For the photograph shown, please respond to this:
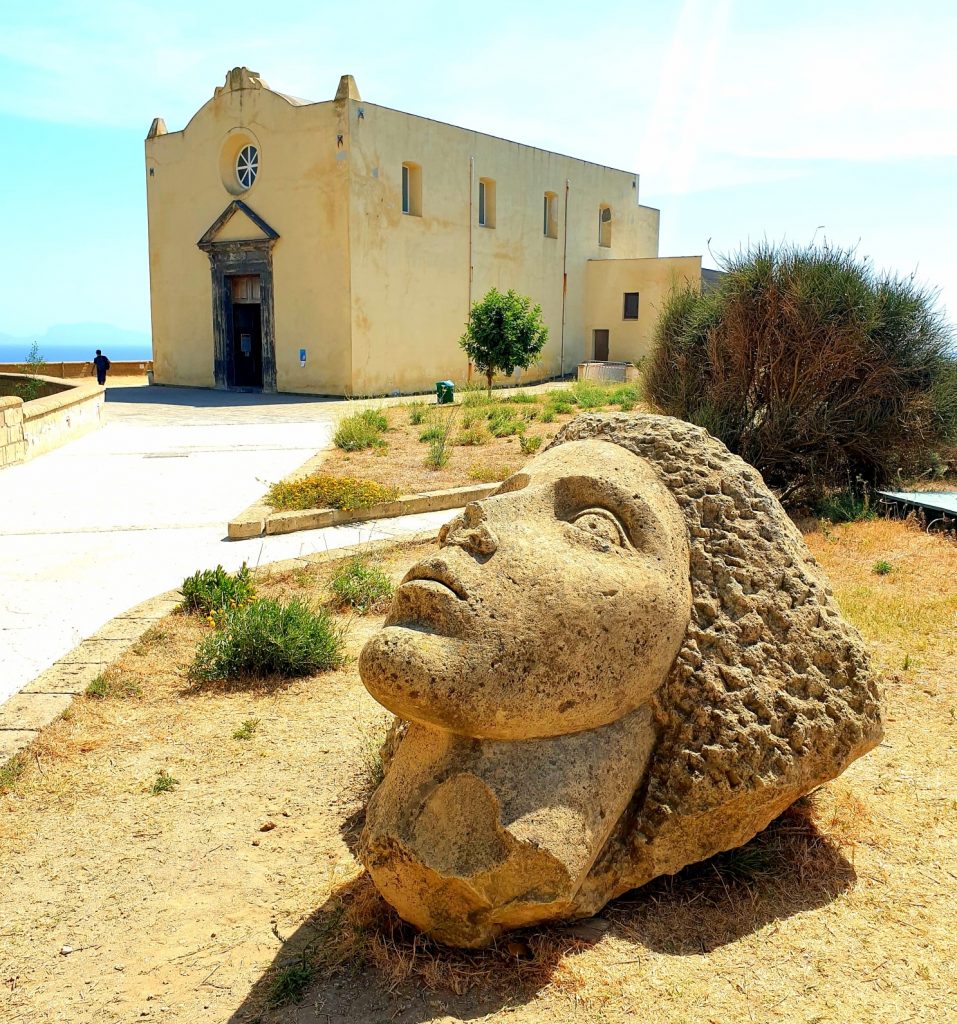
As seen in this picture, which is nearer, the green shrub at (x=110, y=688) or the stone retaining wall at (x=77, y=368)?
the green shrub at (x=110, y=688)

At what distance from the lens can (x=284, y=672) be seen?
524 cm

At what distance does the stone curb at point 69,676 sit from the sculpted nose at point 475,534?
2582 mm

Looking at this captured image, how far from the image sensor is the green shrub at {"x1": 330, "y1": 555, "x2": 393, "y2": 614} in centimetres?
646

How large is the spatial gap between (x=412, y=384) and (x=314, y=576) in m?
19.0

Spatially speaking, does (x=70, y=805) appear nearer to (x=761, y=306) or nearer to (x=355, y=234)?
(x=761, y=306)

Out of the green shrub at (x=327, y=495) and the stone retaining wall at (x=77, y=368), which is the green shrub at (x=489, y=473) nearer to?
the green shrub at (x=327, y=495)

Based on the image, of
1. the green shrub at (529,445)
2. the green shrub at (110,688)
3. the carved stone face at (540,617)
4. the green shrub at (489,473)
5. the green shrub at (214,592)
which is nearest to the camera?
the carved stone face at (540,617)

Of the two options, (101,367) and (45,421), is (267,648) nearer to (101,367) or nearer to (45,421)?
(45,421)

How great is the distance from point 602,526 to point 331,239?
2203 cm

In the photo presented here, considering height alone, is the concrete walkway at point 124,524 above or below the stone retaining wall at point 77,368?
below

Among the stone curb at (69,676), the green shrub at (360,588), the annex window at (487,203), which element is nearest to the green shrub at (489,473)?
the green shrub at (360,588)

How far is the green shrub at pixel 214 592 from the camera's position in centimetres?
616

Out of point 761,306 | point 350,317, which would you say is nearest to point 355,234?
point 350,317

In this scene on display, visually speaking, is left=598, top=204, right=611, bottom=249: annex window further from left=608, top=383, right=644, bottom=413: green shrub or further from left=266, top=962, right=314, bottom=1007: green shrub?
left=266, top=962, right=314, bottom=1007: green shrub
